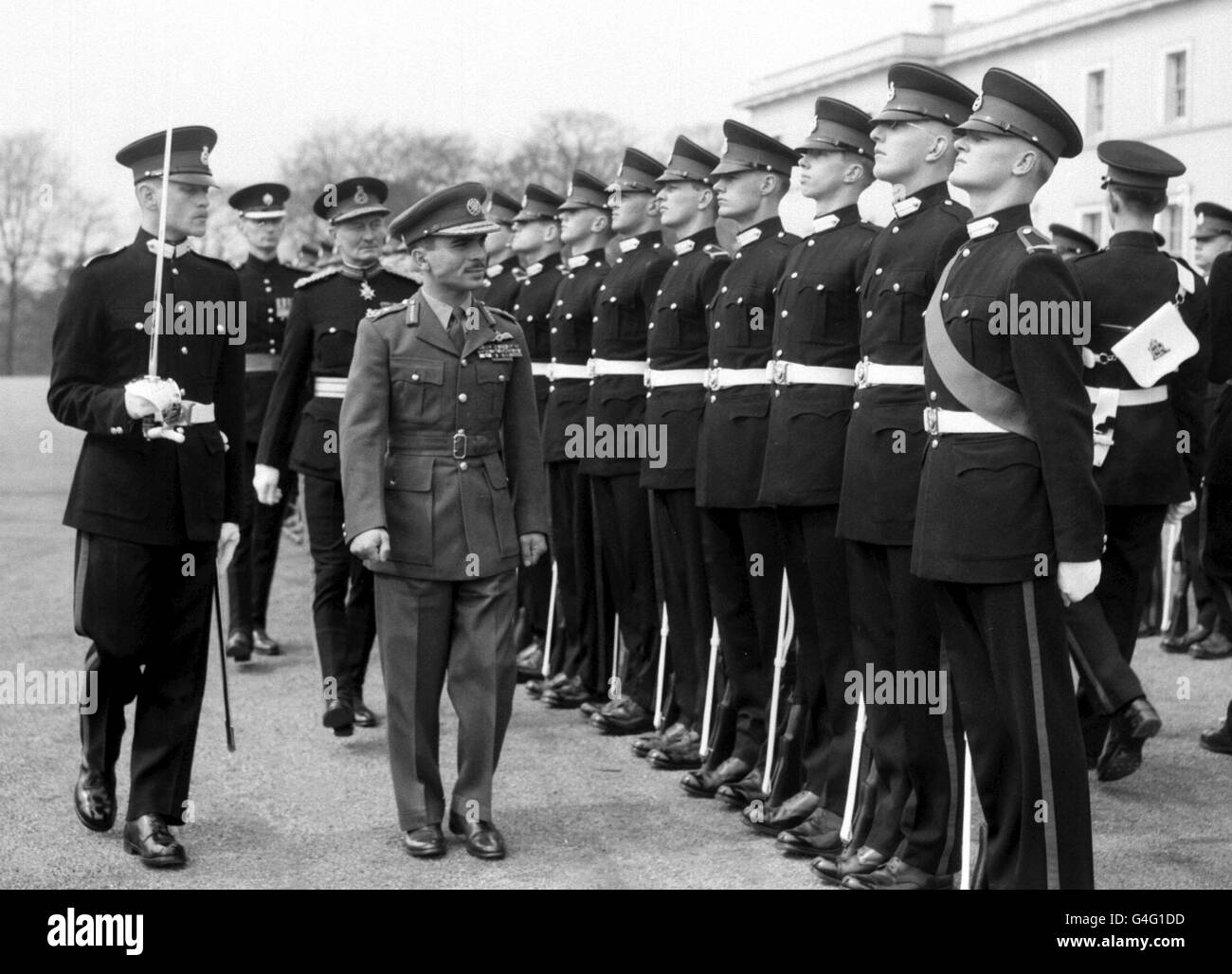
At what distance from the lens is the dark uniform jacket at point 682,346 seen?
795 cm

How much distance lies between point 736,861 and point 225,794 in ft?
7.09

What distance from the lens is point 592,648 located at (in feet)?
31.4

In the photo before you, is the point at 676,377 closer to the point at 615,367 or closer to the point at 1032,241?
the point at 615,367

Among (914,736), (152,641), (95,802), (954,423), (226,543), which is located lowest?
(95,802)

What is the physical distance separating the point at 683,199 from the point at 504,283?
3.03m

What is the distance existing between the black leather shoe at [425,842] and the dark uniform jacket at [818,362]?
1662mm

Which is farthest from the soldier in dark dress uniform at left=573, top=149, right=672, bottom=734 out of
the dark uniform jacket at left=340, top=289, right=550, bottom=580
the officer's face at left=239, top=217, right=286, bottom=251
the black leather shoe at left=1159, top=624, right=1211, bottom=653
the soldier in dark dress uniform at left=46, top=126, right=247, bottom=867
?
the black leather shoe at left=1159, top=624, right=1211, bottom=653

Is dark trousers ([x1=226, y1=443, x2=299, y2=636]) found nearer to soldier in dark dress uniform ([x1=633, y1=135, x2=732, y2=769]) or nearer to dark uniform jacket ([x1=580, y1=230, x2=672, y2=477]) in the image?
dark uniform jacket ([x1=580, y1=230, x2=672, y2=477])

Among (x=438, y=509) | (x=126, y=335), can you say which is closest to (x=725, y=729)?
(x=438, y=509)

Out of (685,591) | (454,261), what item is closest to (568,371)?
(685,591)

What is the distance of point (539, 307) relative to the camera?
1020 cm

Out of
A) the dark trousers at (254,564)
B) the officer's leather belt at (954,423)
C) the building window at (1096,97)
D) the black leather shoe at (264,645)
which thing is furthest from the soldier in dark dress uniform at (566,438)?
the building window at (1096,97)

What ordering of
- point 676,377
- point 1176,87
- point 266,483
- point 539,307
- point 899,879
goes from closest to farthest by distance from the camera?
point 899,879 < point 676,377 < point 266,483 < point 539,307 < point 1176,87

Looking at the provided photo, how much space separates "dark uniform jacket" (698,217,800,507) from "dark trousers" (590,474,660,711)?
1.43 metres
